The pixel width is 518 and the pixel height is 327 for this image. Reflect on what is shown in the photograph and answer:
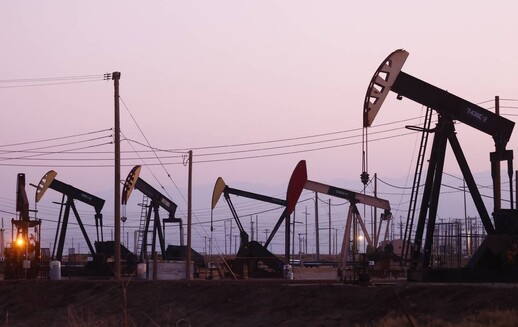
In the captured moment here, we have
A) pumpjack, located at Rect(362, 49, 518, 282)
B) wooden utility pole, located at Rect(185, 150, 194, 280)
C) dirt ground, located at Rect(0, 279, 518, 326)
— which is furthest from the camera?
wooden utility pole, located at Rect(185, 150, 194, 280)

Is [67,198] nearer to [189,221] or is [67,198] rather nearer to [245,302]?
[189,221]

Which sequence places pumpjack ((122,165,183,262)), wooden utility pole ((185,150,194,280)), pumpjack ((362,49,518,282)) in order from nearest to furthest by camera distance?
pumpjack ((362,49,518,282)) → wooden utility pole ((185,150,194,280)) → pumpjack ((122,165,183,262))

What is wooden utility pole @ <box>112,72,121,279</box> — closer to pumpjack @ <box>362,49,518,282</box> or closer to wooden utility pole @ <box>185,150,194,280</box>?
wooden utility pole @ <box>185,150,194,280</box>

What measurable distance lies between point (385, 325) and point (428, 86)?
10126mm

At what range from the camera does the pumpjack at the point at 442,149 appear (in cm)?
2353

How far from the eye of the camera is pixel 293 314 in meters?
21.0

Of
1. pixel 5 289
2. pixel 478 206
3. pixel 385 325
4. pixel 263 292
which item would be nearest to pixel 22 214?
pixel 5 289

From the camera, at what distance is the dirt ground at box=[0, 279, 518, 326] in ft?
59.0

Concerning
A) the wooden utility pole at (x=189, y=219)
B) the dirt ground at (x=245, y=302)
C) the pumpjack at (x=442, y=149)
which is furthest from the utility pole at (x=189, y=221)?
the pumpjack at (x=442, y=149)

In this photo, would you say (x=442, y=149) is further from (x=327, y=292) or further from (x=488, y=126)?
(x=327, y=292)

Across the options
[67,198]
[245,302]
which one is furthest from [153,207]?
[245,302]

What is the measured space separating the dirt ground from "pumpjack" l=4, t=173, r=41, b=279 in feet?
23.8

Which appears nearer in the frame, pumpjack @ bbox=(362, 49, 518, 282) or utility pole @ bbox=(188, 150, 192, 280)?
pumpjack @ bbox=(362, 49, 518, 282)

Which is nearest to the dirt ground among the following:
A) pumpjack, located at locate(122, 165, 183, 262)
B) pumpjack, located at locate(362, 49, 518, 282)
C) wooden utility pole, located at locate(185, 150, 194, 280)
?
pumpjack, located at locate(362, 49, 518, 282)
